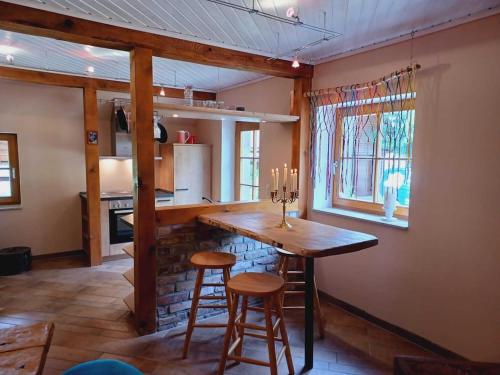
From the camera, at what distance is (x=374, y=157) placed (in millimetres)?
3129

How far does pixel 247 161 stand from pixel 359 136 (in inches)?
81.5

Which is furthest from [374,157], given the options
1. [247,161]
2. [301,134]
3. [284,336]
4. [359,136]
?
[247,161]

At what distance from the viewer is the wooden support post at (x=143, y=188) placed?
2.59 meters

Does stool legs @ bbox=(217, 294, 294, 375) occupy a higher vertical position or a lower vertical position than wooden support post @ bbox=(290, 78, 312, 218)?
lower

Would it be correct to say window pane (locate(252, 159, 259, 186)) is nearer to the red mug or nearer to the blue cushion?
the red mug

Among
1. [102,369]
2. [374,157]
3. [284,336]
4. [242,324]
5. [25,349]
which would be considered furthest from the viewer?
[374,157]

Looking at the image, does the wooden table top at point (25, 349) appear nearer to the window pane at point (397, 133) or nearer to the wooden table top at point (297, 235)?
the wooden table top at point (297, 235)

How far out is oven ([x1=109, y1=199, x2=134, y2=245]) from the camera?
14.9 ft

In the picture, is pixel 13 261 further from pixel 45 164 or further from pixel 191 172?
pixel 191 172

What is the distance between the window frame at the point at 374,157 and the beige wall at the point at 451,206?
228 mm

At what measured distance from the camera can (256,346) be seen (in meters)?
2.66

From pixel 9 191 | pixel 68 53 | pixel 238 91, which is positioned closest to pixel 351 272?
pixel 238 91

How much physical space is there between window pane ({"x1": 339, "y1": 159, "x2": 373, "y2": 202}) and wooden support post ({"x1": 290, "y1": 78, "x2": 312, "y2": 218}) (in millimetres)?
376

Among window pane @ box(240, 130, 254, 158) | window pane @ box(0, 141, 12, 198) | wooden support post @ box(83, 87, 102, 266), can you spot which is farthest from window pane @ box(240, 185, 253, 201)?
window pane @ box(0, 141, 12, 198)
